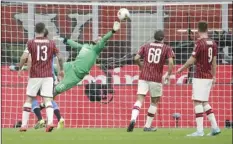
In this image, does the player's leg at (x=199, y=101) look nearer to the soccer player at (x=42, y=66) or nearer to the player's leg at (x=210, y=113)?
the player's leg at (x=210, y=113)

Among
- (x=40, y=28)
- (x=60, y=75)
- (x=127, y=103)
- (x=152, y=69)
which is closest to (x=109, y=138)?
(x=40, y=28)

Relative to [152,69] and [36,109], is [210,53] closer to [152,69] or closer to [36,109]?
[152,69]

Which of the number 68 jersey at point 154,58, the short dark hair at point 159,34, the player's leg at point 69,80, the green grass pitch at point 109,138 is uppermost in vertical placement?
the short dark hair at point 159,34

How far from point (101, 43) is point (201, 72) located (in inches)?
118

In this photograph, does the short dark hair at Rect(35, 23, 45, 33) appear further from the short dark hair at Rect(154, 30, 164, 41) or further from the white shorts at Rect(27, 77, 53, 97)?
the short dark hair at Rect(154, 30, 164, 41)

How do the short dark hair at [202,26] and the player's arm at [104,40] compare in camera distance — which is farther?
the player's arm at [104,40]

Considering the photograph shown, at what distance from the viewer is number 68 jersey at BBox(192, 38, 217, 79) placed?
49.5 feet

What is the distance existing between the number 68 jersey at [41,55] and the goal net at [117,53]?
4.43 m

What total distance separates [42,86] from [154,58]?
Answer: 7.92 ft

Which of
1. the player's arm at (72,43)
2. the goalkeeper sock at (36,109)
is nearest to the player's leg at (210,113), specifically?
the goalkeeper sock at (36,109)

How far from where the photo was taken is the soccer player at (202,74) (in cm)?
1502

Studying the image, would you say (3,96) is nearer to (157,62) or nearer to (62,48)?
(62,48)

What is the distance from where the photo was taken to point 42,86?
15.7 m

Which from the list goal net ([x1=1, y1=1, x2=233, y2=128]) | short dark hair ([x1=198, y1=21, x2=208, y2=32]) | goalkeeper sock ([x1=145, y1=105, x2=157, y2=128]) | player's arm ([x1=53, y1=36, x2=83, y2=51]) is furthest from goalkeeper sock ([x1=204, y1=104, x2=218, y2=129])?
goal net ([x1=1, y1=1, x2=233, y2=128])
